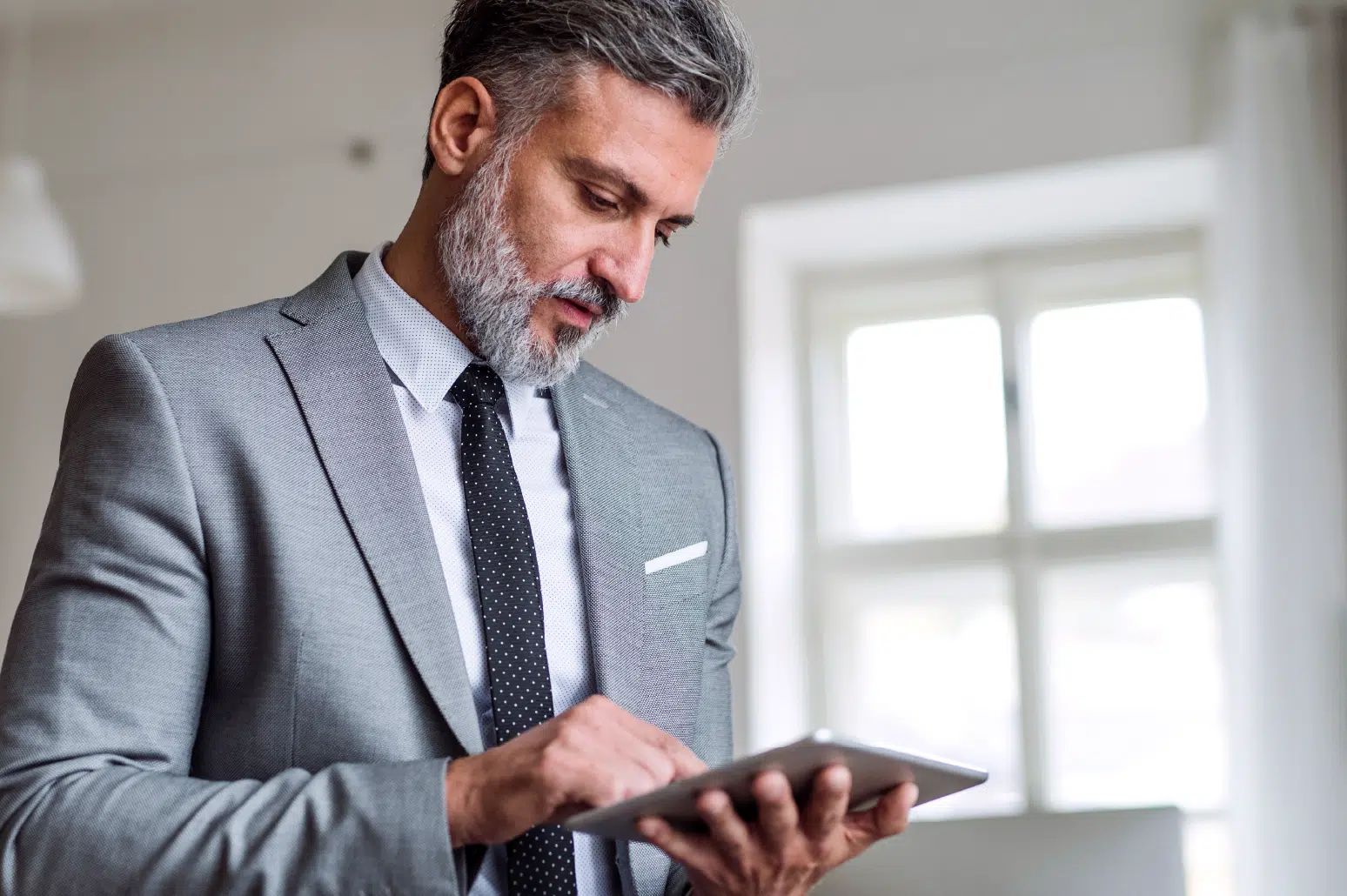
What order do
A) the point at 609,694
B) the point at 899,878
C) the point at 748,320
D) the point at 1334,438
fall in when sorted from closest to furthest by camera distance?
the point at 609,694, the point at 899,878, the point at 1334,438, the point at 748,320

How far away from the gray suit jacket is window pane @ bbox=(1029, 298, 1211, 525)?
2571mm

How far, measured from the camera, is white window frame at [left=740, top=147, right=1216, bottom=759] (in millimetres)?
3551

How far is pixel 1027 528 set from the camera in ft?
12.7

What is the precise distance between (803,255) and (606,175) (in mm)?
2544

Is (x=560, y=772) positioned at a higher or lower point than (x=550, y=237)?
lower

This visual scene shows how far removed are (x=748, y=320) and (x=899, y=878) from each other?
204 centimetres

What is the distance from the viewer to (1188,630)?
3787mm

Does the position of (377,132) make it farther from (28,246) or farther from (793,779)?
(793,779)

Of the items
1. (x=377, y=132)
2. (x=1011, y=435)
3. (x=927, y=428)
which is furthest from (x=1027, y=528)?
(x=377, y=132)

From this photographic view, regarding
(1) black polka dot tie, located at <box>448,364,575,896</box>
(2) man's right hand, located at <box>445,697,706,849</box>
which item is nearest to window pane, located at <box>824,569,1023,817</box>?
(1) black polka dot tie, located at <box>448,364,575,896</box>

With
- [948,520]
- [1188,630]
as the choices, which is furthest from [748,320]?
[1188,630]

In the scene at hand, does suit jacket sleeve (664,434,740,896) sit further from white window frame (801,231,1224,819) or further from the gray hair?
A: white window frame (801,231,1224,819)

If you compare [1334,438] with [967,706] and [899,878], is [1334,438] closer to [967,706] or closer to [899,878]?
[967,706]

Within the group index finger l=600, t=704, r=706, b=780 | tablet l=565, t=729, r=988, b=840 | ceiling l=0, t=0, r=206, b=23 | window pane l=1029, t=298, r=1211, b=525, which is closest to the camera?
tablet l=565, t=729, r=988, b=840
